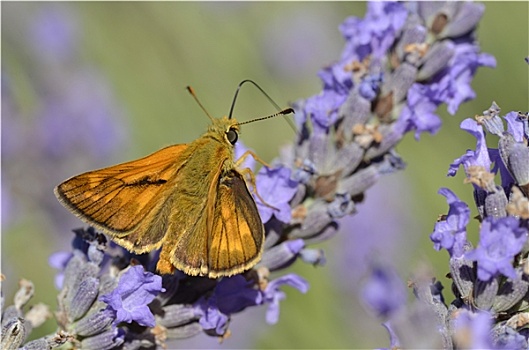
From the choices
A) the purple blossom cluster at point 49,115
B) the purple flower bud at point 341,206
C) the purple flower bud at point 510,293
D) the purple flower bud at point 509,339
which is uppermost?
the purple blossom cluster at point 49,115

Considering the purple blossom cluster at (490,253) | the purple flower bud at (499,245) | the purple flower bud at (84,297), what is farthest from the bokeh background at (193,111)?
the purple flower bud at (499,245)

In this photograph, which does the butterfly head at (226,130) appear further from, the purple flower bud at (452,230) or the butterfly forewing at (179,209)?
the purple flower bud at (452,230)

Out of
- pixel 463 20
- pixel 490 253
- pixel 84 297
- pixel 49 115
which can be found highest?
pixel 49 115

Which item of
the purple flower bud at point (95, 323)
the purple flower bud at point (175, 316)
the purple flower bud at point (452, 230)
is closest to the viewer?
the purple flower bud at point (452, 230)

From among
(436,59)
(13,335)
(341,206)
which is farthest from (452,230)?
(13,335)

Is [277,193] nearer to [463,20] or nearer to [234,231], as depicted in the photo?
[234,231]

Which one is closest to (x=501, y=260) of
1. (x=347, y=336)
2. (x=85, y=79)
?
(x=347, y=336)

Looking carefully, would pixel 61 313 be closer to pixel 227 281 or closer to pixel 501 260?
pixel 227 281
